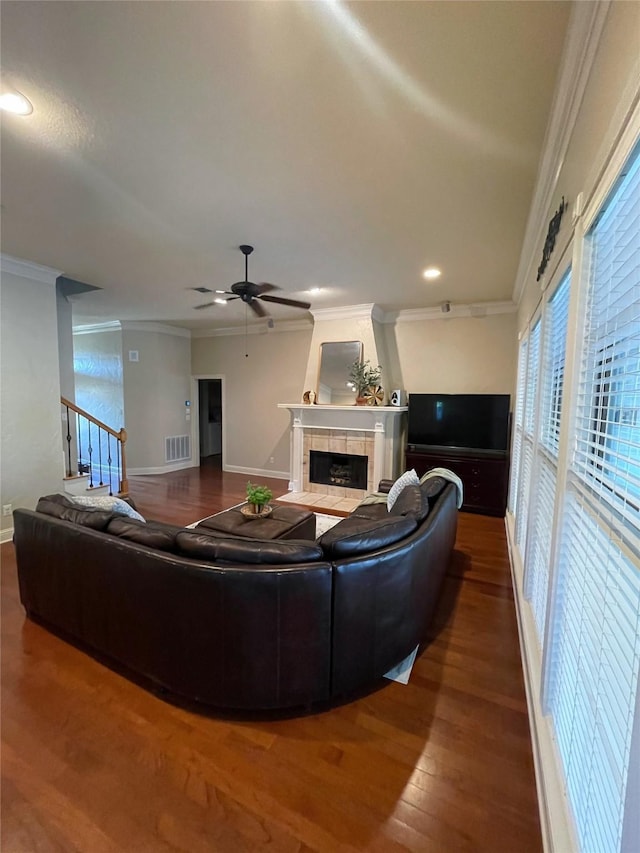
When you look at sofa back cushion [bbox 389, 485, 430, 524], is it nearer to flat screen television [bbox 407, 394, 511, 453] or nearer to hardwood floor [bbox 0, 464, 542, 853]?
hardwood floor [bbox 0, 464, 542, 853]

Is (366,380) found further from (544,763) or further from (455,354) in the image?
(544,763)

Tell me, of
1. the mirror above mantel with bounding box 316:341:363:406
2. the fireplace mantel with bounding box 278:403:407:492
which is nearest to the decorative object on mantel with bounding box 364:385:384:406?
the fireplace mantel with bounding box 278:403:407:492

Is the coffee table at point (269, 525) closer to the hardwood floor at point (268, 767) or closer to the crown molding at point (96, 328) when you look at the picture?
the hardwood floor at point (268, 767)

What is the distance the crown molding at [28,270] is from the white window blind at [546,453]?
4796mm

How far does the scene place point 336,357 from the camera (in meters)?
5.77

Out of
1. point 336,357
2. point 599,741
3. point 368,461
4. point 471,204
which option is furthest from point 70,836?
point 336,357

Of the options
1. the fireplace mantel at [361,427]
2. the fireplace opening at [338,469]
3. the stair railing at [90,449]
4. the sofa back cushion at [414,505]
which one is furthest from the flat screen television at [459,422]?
the stair railing at [90,449]

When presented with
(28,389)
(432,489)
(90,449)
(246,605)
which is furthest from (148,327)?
(246,605)

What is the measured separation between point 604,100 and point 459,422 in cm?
414

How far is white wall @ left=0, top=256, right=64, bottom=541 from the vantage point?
3.70 meters

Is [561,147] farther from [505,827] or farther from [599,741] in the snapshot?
[505,827]

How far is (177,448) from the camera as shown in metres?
7.43

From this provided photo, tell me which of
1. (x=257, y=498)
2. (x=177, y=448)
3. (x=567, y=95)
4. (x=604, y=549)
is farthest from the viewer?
(x=177, y=448)

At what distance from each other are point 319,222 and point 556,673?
315 centimetres
